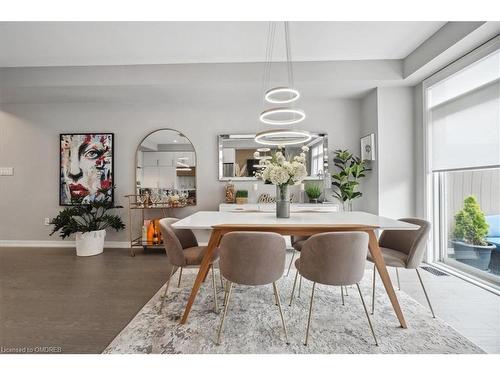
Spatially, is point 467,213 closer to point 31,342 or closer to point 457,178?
point 457,178

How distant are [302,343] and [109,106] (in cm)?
474

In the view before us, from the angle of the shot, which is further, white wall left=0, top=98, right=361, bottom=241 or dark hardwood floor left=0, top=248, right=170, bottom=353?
white wall left=0, top=98, right=361, bottom=241

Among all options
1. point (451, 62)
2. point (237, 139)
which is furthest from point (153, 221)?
point (451, 62)

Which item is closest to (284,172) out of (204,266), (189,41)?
(204,266)

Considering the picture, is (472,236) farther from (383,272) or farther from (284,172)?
(284,172)

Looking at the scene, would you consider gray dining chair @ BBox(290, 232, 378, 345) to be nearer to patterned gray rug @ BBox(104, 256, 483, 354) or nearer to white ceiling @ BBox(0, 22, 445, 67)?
patterned gray rug @ BBox(104, 256, 483, 354)

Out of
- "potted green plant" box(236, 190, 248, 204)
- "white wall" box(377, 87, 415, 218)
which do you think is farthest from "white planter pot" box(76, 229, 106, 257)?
"white wall" box(377, 87, 415, 218)

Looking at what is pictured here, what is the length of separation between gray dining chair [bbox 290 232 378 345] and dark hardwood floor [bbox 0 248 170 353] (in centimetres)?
162

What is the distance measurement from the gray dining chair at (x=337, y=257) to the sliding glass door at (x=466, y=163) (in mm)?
2086

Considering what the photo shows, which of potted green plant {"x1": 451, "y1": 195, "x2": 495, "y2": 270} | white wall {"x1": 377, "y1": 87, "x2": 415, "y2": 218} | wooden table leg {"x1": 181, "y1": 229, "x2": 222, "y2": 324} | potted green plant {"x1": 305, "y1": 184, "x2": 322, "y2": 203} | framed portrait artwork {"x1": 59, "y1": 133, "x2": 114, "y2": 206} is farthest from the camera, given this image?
framed portrait artwork {"x1": 59, "y1": 133, "x2": 114, "y2": 206}

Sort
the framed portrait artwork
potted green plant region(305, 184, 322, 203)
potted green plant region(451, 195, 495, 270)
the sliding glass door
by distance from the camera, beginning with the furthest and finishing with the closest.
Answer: the framed portrait artwork < potted green plant region(305, 184, 322, 203) < potted green plant region(451, 195, 495, 270) < the sliding glass door

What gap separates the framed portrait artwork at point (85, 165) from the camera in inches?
167

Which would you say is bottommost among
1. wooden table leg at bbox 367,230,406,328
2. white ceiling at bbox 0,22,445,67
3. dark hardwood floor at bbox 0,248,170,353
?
dark hardwood floor at bbox 0,248,170,353

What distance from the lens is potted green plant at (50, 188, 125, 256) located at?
3.74 meters
